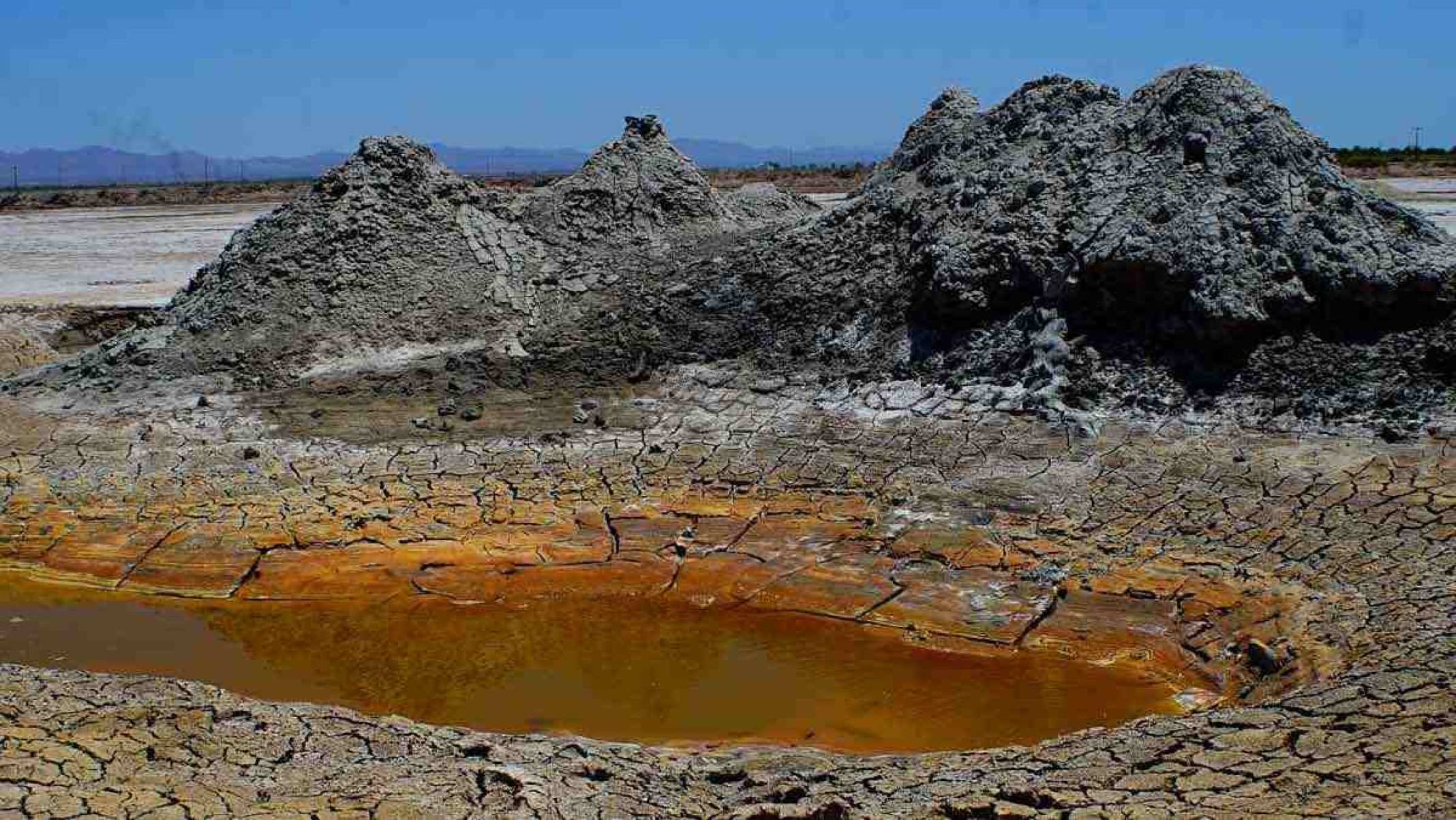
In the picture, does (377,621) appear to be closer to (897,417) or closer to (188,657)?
(188,657)

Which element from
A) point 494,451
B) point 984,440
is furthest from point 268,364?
point 984,440

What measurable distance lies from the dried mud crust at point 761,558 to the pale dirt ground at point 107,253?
21.9 ft

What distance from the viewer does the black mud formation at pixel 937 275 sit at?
25.6 ft

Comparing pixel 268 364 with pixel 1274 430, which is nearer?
pixel 1274 430

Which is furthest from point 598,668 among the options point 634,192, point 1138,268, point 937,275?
point 634,192

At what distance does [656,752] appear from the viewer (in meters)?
5.00

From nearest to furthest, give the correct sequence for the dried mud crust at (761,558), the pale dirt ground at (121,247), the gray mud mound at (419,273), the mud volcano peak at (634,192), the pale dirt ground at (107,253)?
the dried mud crust at (761,558), the gray mud mound at (419,273), the mud volcano peak at (634,192), the pale dirt ground at (107,253), the pale dirt ground at (121,247)

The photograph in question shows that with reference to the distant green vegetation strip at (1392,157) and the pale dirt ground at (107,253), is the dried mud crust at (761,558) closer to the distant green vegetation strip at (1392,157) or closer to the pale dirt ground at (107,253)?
the pale dirt ground at (107,253)

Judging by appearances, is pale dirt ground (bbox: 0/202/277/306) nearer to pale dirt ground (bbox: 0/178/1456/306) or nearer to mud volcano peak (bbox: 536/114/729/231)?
pale dirt ground (bbox: 0/178/1456/306)

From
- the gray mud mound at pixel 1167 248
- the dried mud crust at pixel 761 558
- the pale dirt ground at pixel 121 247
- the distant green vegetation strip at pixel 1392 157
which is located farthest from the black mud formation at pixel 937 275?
the distant green vegetation strip at pixel 1392 157

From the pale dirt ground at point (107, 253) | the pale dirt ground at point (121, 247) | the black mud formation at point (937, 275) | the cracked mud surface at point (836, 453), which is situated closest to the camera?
the cracked mud surface at point (836, 453)

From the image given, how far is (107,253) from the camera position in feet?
71.1

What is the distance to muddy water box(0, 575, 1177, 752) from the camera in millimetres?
5711

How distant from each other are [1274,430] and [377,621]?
15.7ft
